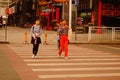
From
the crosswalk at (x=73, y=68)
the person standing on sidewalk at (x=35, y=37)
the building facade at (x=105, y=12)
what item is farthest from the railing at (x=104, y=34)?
the building facade at (x=105, y=12)

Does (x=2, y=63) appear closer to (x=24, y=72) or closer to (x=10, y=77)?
(x=24, y=72)

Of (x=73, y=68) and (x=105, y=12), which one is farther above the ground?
(x=105, y=12)

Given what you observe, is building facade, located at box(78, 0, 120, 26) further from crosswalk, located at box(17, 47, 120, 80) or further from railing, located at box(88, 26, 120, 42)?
crosswalk, located at box(17, 47, 120, 80)

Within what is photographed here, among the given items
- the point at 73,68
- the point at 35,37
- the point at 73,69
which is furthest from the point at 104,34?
the point at 73,69

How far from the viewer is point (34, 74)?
13.4 m

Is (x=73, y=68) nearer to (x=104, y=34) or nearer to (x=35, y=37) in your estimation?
(x=35, y=37)

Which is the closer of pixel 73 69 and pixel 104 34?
pixel 73 69

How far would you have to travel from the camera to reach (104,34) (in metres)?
31.3

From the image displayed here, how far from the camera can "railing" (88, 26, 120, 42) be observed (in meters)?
31.1

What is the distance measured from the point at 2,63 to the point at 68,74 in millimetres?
3897

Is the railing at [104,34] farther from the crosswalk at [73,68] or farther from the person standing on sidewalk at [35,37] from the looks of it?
the crosswalk at [73,68]

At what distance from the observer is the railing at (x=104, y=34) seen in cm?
3111

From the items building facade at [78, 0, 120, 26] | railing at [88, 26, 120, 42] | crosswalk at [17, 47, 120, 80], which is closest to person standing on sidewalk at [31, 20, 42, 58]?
crosswalk at [17, 47, 120, 80]

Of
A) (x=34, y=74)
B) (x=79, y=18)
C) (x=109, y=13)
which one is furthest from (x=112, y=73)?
(x=79, y=18)
